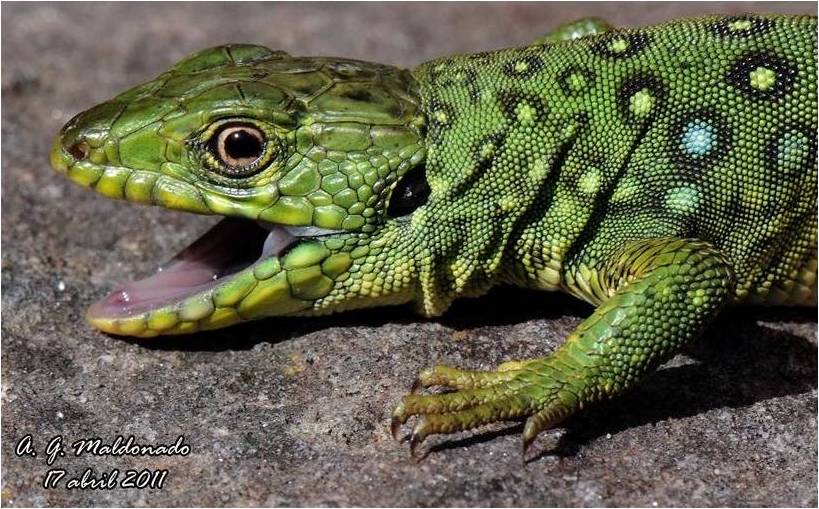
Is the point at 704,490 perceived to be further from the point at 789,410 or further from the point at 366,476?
the point at 366,476

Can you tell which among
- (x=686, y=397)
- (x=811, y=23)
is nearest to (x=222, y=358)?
(x=686, y=397)

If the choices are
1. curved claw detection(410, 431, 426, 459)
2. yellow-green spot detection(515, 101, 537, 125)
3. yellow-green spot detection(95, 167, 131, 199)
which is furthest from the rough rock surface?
yellow-green spot detection(515, 101, 537, 125)

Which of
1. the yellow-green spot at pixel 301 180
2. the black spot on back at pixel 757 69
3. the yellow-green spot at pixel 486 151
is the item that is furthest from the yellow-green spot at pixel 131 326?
the black spot on back at pixel 757 69

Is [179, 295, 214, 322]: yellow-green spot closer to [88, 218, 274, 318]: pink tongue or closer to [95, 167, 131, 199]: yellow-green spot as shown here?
[88, 218, 274, 318]: pink tongue

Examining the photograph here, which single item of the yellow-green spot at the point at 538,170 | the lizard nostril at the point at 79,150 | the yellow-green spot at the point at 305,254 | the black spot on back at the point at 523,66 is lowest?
the yellow-green spot at the point at 305,254

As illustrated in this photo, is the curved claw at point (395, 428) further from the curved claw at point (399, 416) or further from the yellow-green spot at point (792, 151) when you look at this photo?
the yellow-green spot at point (792, 151)

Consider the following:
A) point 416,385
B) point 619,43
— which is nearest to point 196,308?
point 416,385

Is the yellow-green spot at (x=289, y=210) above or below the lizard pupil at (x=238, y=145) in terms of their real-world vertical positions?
below
